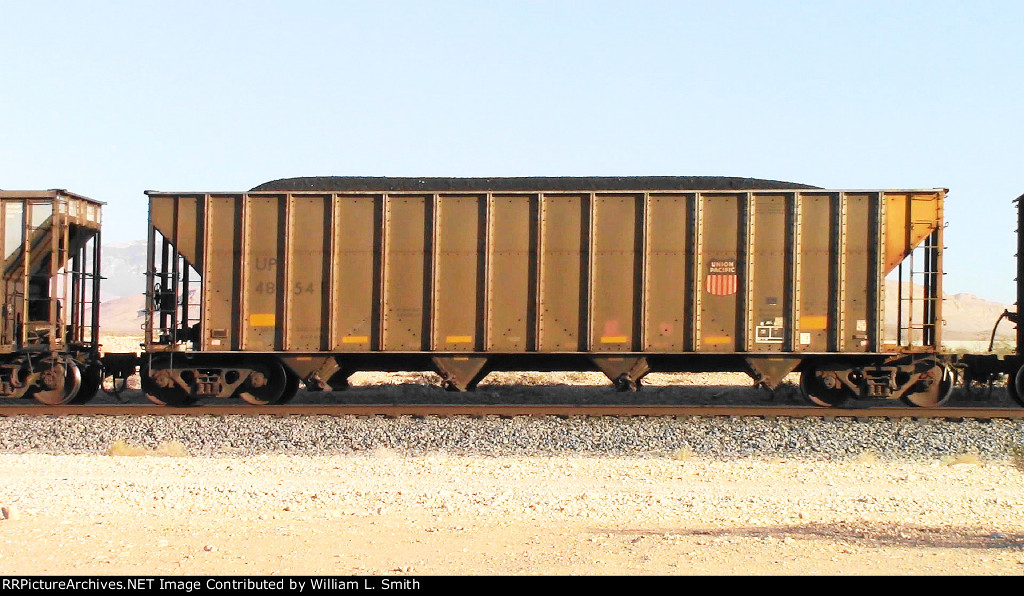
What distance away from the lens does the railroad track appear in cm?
1373

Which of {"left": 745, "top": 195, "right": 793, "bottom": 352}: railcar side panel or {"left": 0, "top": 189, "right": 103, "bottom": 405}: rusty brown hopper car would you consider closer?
{"left": 745, "top": 195, "right": 793, "bottom": 352}: railcar side panel

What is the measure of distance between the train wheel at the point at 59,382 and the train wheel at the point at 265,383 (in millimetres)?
2620

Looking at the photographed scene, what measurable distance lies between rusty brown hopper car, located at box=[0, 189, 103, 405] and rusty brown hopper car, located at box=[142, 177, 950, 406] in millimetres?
1509

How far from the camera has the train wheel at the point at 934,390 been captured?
14672 millimetres

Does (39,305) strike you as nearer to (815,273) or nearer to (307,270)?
(307,270)

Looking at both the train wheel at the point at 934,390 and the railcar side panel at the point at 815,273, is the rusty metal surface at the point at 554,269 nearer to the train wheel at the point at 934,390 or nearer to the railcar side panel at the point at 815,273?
the railcar side panel at the point at 815,273

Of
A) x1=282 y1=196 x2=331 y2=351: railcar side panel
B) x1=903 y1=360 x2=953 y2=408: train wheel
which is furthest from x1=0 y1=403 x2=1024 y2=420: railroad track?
x1=282 y1=196 x2=331 y2=351: railcar side panel

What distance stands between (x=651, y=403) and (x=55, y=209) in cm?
1031

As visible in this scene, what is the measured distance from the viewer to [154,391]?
50.3ft

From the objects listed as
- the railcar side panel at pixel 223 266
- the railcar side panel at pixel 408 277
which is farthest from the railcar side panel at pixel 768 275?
the railcar side panel at pixel 223 266

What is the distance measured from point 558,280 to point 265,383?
495cm

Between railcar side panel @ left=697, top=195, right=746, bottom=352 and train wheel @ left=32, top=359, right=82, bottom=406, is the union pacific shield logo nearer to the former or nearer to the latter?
railcar side panel @ left=697, top=195, right=746, bottom=352

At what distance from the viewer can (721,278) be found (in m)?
14.6
